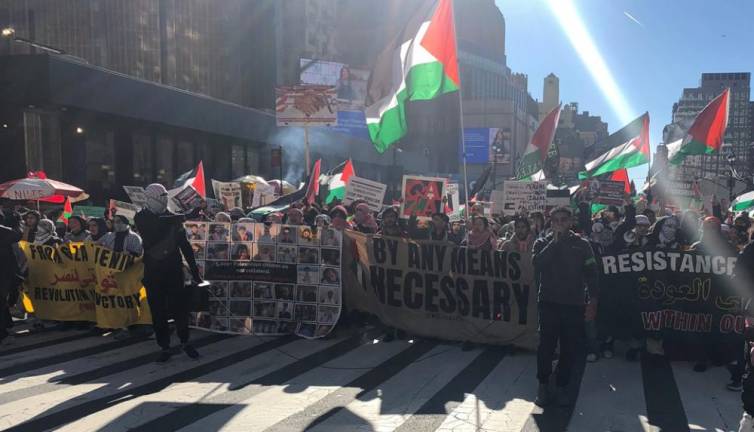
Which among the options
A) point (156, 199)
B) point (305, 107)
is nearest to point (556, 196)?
point (305, 107)

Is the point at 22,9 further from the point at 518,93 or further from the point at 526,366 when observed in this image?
the point at 518,93

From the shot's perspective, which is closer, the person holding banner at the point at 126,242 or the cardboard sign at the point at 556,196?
the person holding banner at the point at 126,242

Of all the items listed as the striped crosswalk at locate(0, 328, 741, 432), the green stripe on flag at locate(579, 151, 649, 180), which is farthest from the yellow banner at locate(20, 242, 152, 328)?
the green stripe on flag at locate(579, 151, 649, 180)

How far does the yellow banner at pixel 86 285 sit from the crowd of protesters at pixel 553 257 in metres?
0.24

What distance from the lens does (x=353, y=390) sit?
5809 mm

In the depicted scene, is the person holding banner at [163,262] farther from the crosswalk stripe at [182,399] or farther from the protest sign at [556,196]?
the protest sign at [556,196]

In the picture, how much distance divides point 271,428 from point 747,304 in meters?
3.57

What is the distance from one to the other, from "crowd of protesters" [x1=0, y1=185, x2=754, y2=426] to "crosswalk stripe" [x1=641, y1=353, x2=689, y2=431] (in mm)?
242

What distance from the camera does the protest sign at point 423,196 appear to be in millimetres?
11500

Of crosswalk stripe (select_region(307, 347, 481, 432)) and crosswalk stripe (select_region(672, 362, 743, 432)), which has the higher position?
crosswalk stripe (select_region(307, 347, 481, 432))

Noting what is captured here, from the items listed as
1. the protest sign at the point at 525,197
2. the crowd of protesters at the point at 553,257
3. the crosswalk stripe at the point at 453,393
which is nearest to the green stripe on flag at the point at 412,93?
the crowd of protesters at the point at 553,257

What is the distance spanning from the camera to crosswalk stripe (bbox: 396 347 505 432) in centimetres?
492

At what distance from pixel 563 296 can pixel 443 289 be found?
250 cm

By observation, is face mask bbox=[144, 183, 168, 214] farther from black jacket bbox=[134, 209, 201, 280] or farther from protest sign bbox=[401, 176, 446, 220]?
protest sign bbox=[401, 176, 446, 220]
